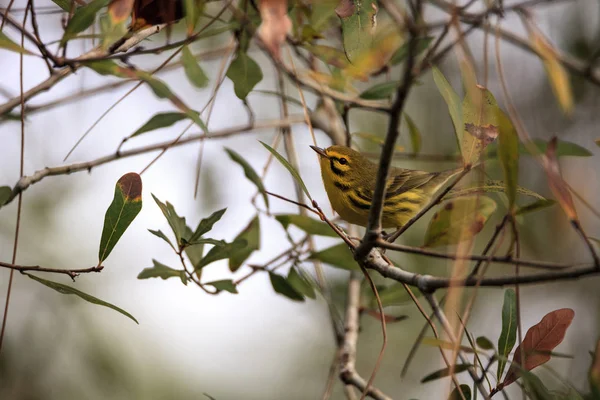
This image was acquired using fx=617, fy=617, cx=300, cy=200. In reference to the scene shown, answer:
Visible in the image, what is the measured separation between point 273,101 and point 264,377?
2134 millimetres

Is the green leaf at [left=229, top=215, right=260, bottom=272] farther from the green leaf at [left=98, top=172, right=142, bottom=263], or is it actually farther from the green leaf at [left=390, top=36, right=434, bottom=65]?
the green leaf at [left=390, top=36, right=434, bottom=65]

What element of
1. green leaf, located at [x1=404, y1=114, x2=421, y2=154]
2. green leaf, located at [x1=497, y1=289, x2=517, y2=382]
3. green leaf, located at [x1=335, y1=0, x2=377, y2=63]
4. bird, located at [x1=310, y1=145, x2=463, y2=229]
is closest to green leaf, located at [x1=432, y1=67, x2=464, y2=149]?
green leaf, located at [x1=335, y1=0, x2=377, y2=63]

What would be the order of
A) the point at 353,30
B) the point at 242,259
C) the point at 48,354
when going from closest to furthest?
the point at 353,30 < the point at 242,259 < the point at 48,354

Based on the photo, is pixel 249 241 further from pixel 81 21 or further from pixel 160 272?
pixel 81 21

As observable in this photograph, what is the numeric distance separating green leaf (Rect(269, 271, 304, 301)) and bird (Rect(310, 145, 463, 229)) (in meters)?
0.73

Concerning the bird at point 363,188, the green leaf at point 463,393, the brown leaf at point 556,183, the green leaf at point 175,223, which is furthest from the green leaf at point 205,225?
the bird at point 363,188

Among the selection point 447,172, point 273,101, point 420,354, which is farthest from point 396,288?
point 273,101

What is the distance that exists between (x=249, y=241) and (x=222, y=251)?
1.63ft

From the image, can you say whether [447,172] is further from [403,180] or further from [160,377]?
[160,377]

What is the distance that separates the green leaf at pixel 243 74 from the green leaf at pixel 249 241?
0.59m

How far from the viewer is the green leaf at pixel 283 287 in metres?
2.07

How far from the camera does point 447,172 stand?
10.3ft

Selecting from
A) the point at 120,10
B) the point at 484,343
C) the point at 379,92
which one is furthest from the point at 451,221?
the point at 120,10

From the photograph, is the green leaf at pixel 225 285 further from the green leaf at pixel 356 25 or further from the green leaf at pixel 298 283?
the green leaf at pixel 356 25
